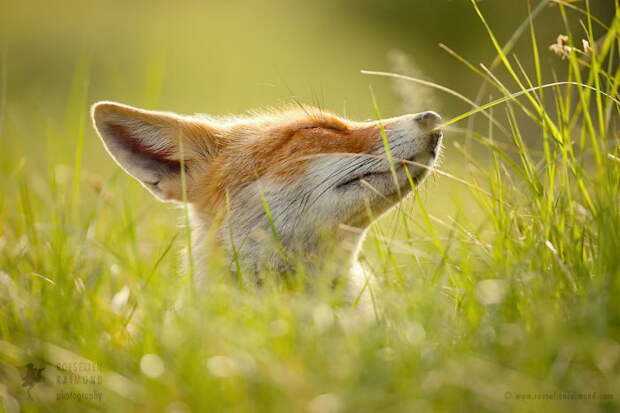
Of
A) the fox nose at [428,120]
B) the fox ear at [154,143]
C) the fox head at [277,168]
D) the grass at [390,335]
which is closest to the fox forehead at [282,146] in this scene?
the fox head at [277,168]

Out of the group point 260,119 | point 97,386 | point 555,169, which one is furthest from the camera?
point 260,119

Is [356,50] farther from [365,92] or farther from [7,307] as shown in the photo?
[7,307]

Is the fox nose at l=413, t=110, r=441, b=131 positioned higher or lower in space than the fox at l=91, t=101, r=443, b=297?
higher

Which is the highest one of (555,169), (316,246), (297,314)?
(555,169)

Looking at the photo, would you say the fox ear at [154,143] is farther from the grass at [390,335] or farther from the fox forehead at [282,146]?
the grass at [390,335]

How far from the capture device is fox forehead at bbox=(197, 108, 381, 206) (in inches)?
165

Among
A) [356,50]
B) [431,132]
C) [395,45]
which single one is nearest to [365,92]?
[395,45]

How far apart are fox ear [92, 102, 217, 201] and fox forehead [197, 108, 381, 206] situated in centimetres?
15

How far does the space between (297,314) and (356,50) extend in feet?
45.0

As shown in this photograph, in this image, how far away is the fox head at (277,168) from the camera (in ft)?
12.9

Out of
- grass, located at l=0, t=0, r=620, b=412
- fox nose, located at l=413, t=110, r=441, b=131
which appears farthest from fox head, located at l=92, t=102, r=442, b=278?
grass, located at l=0, t=0, r=620, b=412

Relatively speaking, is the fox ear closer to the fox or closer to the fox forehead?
the fox

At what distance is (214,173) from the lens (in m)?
4.51

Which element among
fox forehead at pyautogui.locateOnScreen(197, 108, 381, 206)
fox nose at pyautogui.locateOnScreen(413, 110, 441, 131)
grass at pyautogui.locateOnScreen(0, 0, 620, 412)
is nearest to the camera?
grass at pyautogui.locateOnScreen(0, 0, 620, 412)
